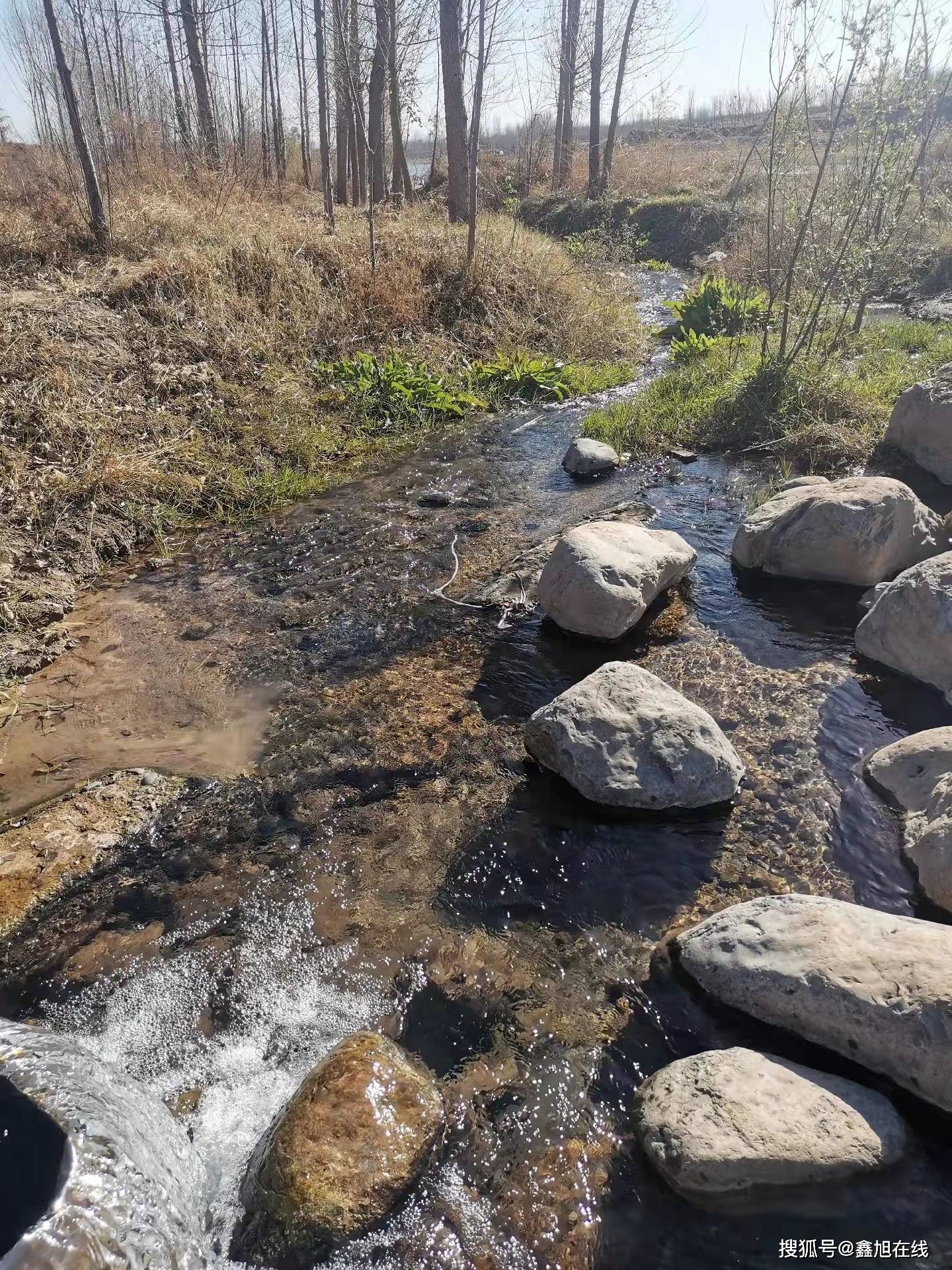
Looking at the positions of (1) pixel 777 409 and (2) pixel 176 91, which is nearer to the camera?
(1) pixel 777 409

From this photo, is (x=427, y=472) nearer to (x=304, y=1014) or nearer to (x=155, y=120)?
(x=304, y=1014)

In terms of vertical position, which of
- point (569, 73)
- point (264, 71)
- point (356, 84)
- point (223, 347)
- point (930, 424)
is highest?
point (569, 73)

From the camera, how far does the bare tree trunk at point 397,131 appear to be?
11586 mm

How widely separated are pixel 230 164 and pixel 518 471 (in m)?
8.84

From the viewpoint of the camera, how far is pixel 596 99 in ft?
68.8


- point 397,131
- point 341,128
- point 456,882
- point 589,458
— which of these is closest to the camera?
point 456,882

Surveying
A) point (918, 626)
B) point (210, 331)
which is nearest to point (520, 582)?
point (918, 626)

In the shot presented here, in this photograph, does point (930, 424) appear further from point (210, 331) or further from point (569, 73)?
point (569, 73)

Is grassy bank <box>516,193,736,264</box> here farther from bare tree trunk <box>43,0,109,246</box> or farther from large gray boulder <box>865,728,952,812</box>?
large gray boulder <box>865,728,952,812</box>

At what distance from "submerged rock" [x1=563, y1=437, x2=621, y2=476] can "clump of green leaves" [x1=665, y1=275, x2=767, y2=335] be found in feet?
13.6

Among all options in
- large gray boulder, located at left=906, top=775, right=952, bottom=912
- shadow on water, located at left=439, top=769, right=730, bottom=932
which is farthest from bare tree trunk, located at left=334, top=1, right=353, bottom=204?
large gray boulder, located at left=906, top=775, right=952, bottom=912

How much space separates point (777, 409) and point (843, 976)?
634 cm

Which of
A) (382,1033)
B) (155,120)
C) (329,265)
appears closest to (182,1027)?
(382,1033)

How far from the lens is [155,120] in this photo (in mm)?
14141
